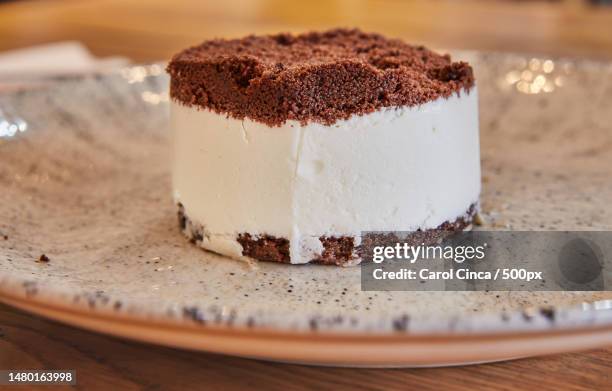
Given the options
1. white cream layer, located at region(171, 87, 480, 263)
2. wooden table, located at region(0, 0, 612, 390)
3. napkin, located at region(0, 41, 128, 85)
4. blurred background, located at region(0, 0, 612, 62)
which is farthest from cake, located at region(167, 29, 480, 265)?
blurred background, located at region(0, 0, 612, 62)

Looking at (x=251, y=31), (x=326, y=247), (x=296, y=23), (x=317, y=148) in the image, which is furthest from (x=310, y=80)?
(x=296, y=23)

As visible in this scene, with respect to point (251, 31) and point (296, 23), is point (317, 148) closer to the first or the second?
point (251, 31)

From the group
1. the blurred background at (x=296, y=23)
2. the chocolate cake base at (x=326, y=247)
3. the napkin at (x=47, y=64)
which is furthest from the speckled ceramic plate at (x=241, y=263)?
the blurred background at (x=296, y=23)

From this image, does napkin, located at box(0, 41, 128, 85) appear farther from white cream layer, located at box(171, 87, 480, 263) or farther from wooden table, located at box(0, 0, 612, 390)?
white cream layer, located at box(171, 87, 480, 263)

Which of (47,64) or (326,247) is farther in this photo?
(47,64)

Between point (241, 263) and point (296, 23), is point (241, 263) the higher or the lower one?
the lower one

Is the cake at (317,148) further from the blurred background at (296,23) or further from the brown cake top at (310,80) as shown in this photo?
the blurred background at (296,23)

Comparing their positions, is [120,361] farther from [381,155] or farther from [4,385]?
[381,155]
